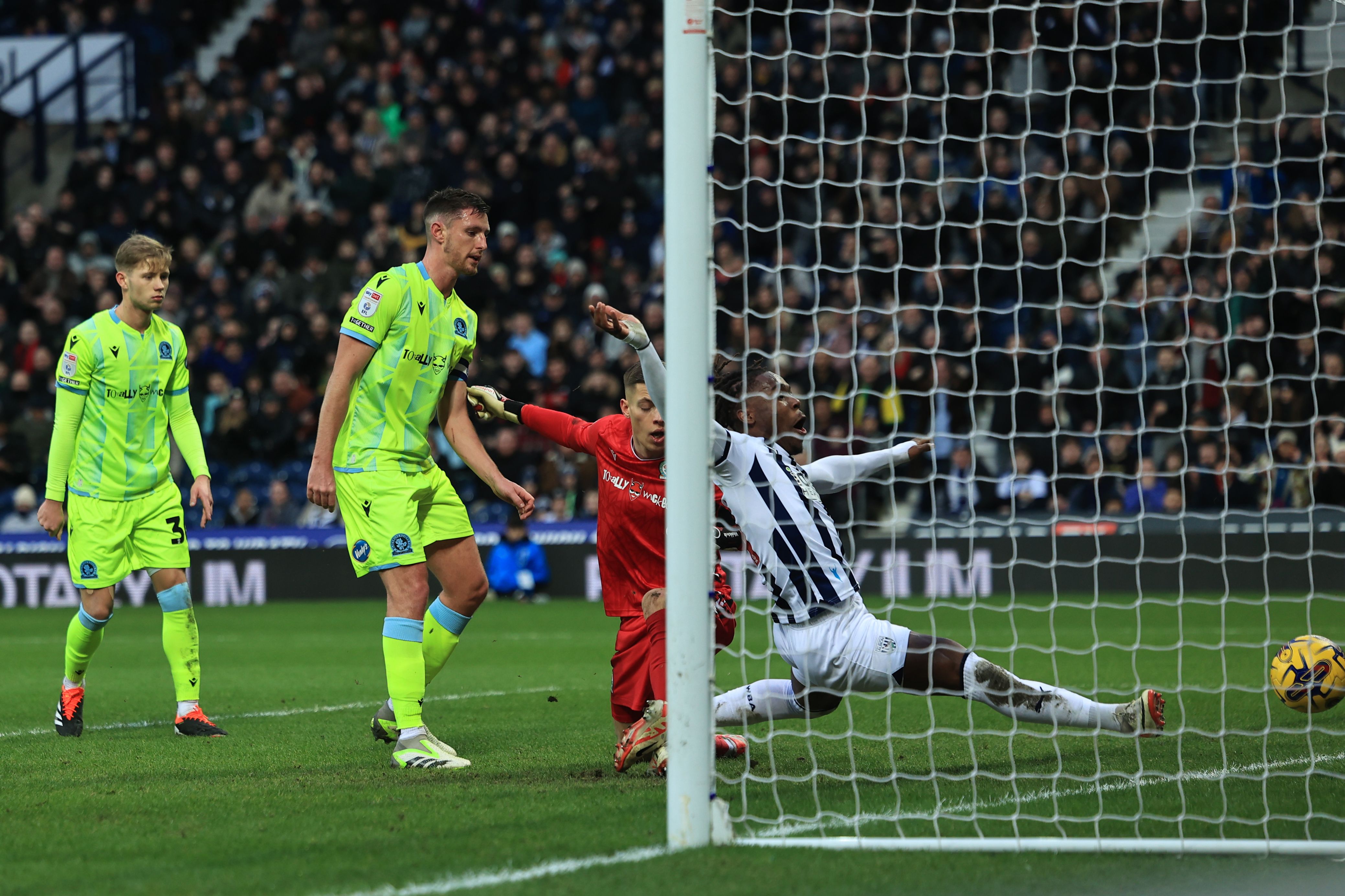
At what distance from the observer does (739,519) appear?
523 centimetres

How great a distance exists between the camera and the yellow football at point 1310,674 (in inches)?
229

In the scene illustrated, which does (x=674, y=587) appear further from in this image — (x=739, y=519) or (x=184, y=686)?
(x=184, y=686)

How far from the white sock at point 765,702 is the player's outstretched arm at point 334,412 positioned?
1.70m

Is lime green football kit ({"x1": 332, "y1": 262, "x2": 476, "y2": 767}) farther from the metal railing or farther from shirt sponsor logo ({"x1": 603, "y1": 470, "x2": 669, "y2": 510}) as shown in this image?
the metal railing

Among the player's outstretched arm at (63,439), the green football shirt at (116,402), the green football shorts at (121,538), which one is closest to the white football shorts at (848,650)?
the green football shorts at (121,538)

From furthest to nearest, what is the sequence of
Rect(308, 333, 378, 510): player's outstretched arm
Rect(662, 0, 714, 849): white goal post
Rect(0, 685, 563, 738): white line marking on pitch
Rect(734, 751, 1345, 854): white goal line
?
Rect(0, 685, 563, 738): white line marking on pitch
Rect(308, 333, 378, 510): player's outstretched arm
Rect(734, 751, 1345, 854): white goal line
Rect(662, 0, 714, 849): white goal post

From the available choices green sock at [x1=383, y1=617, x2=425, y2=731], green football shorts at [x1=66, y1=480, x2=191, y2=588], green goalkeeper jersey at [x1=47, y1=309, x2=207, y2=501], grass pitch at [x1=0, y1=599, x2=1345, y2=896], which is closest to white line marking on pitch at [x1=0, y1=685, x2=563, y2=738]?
grass pitch at [x1=0, y1=599, x2=1345, y2=896]

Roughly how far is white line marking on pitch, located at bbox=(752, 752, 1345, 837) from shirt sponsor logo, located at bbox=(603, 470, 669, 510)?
1.65 meters

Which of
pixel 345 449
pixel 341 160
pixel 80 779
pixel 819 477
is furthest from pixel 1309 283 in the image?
pixel 341 160

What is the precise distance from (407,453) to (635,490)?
94 cm

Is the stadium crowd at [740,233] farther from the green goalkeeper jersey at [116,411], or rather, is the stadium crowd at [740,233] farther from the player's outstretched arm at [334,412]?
the player's outstretched arm at [334,412]

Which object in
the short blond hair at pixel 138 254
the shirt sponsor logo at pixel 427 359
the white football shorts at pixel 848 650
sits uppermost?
the short blond hair at pixel 138 254

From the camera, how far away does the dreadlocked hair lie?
5156 millimetres

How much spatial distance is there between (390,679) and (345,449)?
0.93 m
